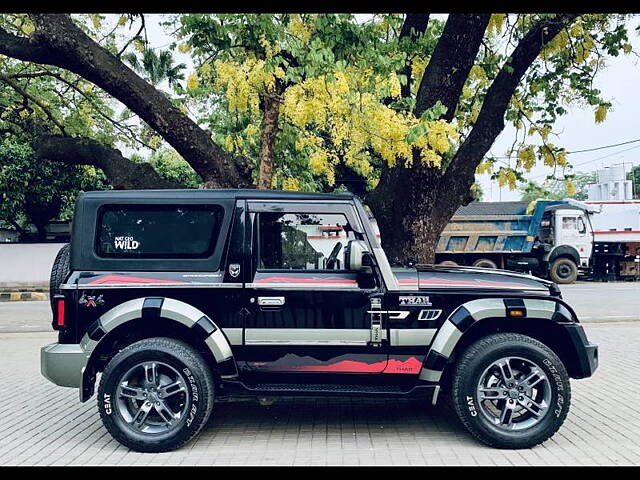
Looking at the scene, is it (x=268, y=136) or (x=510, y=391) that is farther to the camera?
(x=268, y=136)

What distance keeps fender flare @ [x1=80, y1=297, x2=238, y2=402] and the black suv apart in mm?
10

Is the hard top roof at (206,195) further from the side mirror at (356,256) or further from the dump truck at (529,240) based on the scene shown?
the dump truck at (529,240)

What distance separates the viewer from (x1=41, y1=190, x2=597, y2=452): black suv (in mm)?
5066

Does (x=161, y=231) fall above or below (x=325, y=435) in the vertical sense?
above

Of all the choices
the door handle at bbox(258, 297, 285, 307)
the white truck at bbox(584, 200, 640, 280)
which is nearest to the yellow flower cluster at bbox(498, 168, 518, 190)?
the door handle at bbox(258, 297, 285, 307)

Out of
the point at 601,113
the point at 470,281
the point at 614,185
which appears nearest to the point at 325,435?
the point at 470,281

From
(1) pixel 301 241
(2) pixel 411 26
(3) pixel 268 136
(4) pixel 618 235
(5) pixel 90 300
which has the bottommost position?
(5) pixel 90 300

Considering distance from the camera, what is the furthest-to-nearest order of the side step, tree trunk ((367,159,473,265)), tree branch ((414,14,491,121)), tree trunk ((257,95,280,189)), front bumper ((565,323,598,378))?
tree trunk ((257,95,280,189)) → tree trunk ((367,159,473,265)) → tree branch ((414,14,491,121)) → front bumper ((565,323,598,378)) → the side step

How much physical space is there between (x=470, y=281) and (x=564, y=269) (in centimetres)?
1849

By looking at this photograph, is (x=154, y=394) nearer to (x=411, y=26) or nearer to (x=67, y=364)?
(x=67, y=364)

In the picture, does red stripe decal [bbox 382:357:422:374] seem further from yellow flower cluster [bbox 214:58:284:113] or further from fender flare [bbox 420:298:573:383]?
yellow flower cluster [bbox 214:58:284:113]

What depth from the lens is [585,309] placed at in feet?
47.7

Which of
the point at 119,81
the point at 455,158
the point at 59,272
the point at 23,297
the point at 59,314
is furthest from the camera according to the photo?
the point at 23,297

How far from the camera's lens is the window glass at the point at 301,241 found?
525cm
